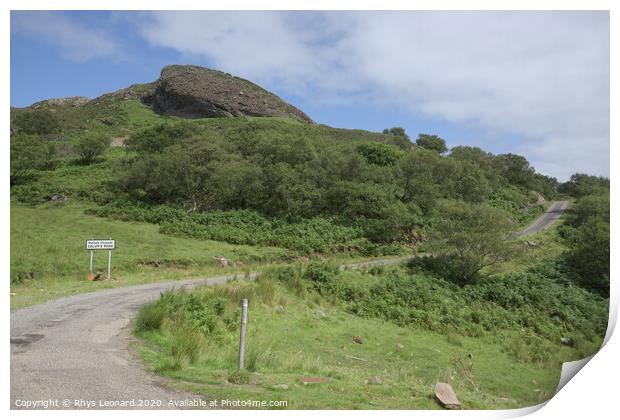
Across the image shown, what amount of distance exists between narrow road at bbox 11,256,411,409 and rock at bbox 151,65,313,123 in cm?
7487

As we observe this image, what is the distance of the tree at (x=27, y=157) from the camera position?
80.7ft

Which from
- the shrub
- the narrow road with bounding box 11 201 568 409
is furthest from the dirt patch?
the shrub

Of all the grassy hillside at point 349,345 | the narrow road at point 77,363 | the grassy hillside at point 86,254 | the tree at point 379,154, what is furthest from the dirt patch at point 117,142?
the narrow road at point 77,363

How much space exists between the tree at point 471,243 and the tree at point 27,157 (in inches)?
969

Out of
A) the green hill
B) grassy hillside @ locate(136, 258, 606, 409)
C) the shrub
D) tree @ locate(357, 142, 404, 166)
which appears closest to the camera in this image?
grassy hillside @ locate(136, 258, 606, 409)

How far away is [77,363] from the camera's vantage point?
628 centimetres

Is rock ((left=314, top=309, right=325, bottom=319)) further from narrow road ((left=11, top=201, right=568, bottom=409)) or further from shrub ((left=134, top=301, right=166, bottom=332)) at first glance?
narrow road ((left=11, top=201, right=568, bottom=409))

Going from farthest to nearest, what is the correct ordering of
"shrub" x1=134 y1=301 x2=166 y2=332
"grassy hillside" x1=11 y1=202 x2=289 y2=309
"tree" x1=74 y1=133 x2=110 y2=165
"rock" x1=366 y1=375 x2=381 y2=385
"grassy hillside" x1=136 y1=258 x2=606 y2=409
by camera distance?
"tree" x1=74 y1=133 x2=110 y2=165 → "grassy hillside" x1=11 y1=202 x2=289 y2=309 → "shrub" x1=134 y1=301 x2=166 y2=332 → "rock" x1=366 y1=375 x2=381 y2=385 → "grassy hillside" x1=136 y1=258 x2=606 y2=409

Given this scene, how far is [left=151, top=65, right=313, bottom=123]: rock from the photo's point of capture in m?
82.2

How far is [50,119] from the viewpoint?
1925 inches

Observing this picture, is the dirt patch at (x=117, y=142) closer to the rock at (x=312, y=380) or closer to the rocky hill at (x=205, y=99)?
the rocky hill at (x=205, y=99)

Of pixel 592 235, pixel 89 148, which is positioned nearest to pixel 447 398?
pixel 592 235

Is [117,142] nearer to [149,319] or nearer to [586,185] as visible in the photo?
[149,319]

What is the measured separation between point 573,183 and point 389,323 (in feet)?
31.3
